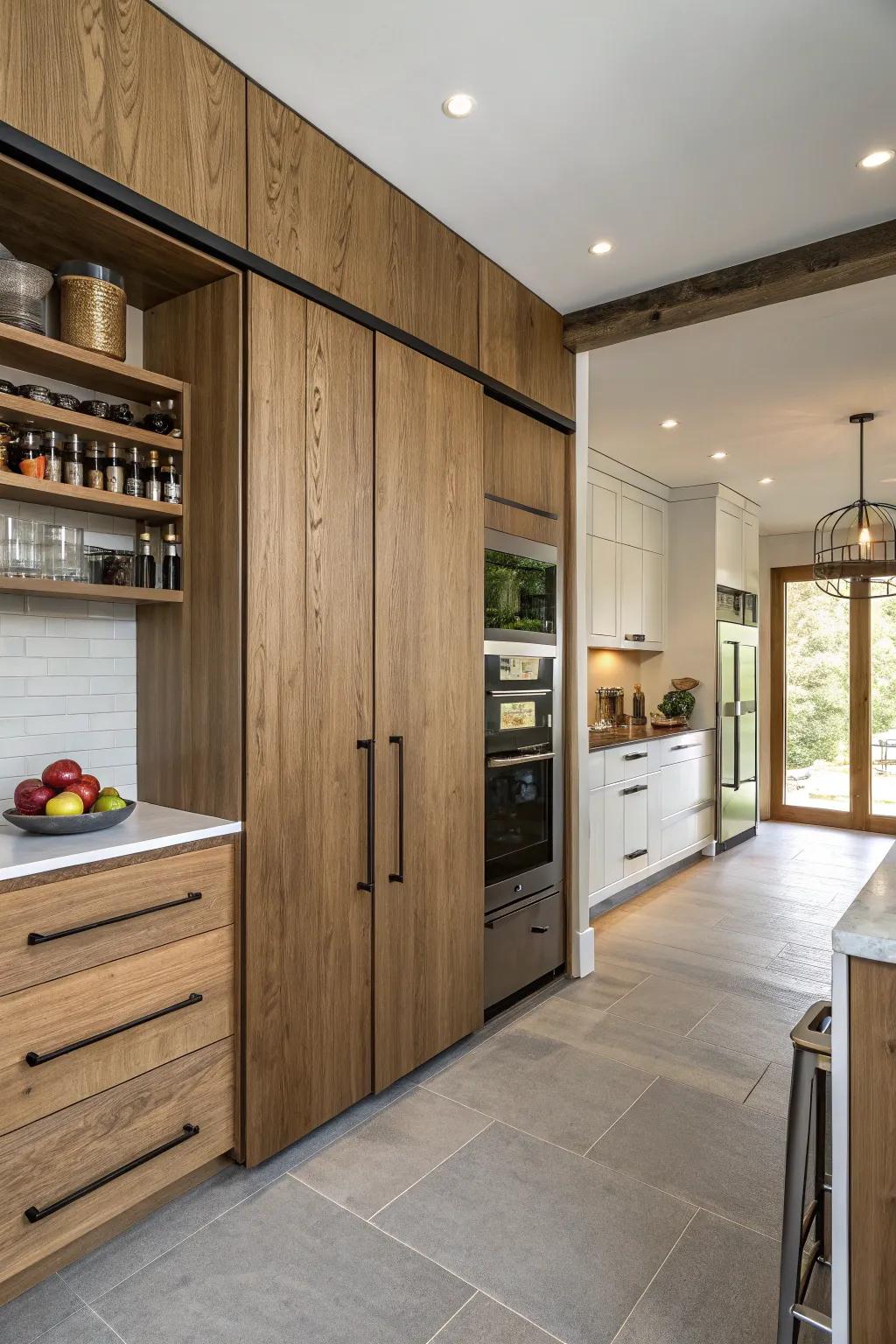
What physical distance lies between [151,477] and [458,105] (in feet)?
4.10

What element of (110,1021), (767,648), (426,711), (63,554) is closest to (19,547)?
(63,554)

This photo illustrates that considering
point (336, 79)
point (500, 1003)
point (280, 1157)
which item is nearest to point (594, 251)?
point (336, 79)

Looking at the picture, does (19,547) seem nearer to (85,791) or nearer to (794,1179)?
(85,791)

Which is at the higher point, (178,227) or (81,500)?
(178,227)

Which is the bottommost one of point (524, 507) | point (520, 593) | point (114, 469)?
point (520, 593)

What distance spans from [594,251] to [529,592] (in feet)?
4.01

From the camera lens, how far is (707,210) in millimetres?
2607

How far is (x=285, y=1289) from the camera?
1707 millimetres

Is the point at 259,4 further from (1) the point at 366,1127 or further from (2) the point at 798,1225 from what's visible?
(1) the point at 366,1127

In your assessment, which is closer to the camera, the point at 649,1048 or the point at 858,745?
the point at 649,1048

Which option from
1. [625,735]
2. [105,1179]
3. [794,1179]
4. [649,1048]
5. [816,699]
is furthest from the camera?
[816,699]

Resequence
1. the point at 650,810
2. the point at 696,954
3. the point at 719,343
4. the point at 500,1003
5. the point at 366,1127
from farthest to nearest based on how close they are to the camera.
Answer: the point at 650,810 < the point at 696,954 < the point at 719,343 < the point at 500,1003 < the point at 366,1127

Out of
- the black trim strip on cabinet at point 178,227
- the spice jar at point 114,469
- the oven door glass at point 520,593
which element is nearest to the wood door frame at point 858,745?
the oven door glass at point 520,593

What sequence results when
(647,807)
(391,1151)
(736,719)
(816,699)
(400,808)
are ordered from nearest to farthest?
(391,1151) → (400,808) → (647,807) → (736,719) → (816,699)
